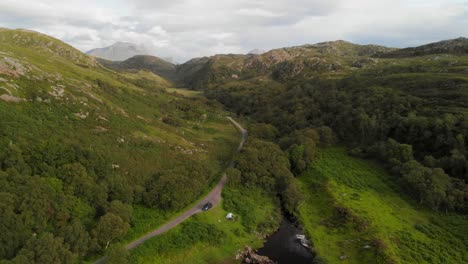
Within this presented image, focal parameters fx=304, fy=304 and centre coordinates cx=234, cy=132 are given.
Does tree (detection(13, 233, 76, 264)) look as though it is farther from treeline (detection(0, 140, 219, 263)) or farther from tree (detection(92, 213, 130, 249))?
tree (detection(92, 213, 130, 249))

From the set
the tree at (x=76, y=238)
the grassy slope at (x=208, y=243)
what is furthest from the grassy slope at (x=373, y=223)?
the tree at (x=76, y=238)

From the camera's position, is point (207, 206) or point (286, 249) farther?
point (207, 206)

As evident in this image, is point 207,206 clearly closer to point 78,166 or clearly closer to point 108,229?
point 108,229

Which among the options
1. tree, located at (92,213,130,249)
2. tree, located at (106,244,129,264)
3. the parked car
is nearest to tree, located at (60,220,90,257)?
tree, located at (92,213,130,249)

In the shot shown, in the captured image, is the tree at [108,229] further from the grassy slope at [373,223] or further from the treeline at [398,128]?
the treeline at [398,128]

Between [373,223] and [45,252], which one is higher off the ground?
[45,252]

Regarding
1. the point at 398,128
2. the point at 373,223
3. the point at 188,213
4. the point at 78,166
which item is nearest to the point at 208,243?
the point at 188,213

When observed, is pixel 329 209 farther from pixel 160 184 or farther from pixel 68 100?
pixel 68 100
